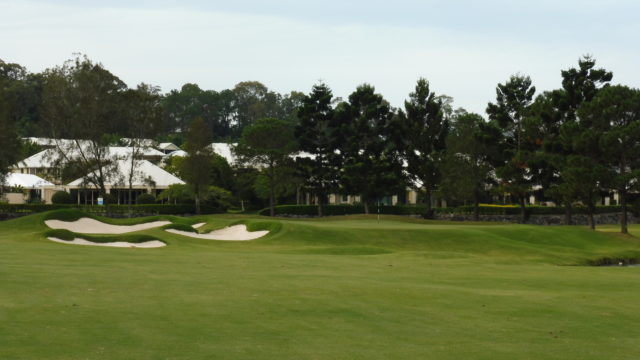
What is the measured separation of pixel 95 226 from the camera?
2143 inches

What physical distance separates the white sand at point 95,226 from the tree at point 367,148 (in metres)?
34.4

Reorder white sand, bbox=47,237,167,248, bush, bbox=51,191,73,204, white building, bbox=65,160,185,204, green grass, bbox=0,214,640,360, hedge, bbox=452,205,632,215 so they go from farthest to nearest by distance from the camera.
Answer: white building, bbox=65,160,185,204 < bush, bbox=51,191,73,204 < hedge, bbox=452,205,632,215 < white sand, bbox=47,237,167,248 < green grass, bbox=0,214,640,360

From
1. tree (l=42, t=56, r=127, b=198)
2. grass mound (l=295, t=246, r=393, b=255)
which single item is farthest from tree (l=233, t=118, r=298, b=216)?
grass mound (l=295, t=246, r=393, b=255)

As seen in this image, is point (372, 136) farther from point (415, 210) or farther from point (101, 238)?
point (101, 238)

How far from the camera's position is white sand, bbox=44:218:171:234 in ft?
173

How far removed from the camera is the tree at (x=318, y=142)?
8869 centimetres

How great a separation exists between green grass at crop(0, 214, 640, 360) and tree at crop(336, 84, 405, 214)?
49.7 meters

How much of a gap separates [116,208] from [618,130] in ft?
166

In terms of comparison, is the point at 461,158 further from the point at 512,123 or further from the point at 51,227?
the point at 51,227

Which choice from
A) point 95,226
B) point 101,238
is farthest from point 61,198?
point 101,238

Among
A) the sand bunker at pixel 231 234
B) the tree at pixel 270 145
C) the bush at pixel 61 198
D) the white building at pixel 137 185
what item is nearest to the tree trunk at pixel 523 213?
the tree at pixel 270 145

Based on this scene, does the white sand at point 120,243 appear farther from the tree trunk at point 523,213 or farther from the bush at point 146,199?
the tree trunk at point 523,213

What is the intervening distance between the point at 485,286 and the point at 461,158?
60301 millimetres

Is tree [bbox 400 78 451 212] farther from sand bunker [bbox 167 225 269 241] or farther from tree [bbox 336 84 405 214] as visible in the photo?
sand bunker [bbox 167 225 269 241]
